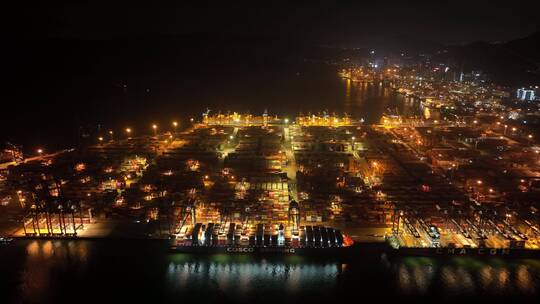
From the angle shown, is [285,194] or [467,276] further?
[285,194]

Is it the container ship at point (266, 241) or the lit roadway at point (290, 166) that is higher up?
the lit roadway at point (290, 166)

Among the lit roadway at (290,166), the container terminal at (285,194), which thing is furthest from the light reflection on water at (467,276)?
the lit roadway at (290,166)

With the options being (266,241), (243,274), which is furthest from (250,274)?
(266,241)

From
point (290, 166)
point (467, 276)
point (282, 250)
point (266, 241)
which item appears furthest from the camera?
point (290, 166)

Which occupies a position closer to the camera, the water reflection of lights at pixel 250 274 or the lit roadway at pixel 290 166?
the water reflection of lights at pixel 250 274

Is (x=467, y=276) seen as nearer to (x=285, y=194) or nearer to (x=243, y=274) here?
(x=243, y=274)

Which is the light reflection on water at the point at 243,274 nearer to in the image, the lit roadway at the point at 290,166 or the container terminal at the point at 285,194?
the container terminal at the point at 285,194

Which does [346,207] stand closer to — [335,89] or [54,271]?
[54,271]

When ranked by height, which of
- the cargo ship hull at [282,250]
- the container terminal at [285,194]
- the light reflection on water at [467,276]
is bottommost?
the light reflection on water at [467,276]

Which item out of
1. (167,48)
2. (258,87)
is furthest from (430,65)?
(167,48)
